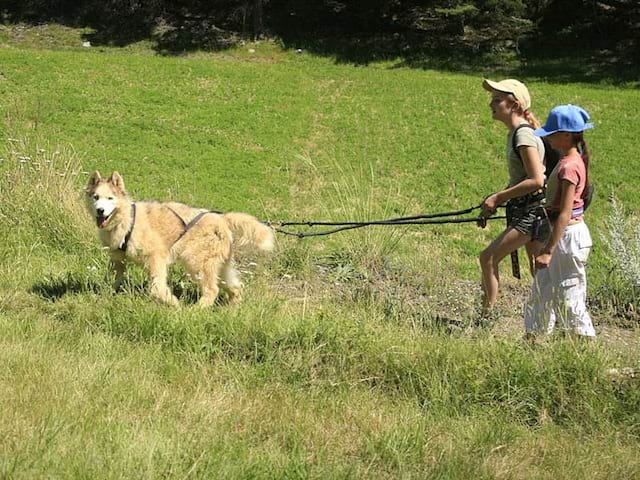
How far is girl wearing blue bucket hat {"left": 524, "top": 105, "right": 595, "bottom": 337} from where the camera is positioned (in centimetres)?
428

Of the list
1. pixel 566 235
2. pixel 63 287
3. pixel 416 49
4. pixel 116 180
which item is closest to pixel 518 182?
pixel 566 235

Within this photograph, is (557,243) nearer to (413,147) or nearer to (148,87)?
(413,147)

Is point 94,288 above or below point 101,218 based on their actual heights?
below

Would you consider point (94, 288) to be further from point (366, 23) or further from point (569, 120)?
point (366, 23)

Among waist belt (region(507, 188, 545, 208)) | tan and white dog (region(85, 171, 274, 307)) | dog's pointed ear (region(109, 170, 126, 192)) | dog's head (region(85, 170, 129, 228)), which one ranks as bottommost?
tan and white dog (region(85, 171, 274, 307))

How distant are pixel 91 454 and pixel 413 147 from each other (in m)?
15.8

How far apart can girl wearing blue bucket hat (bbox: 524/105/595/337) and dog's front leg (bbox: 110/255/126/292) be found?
Answer: 318 cm

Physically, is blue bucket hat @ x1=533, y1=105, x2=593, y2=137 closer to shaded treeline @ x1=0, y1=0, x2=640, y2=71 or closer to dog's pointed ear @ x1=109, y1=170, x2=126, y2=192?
dog's pointed ear @ x1=109, y1=170, x2=126, y2=192

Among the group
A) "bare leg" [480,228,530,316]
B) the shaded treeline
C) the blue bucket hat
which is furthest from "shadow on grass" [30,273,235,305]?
the shaded treeline

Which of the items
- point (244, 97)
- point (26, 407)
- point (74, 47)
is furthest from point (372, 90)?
point (26, 407)

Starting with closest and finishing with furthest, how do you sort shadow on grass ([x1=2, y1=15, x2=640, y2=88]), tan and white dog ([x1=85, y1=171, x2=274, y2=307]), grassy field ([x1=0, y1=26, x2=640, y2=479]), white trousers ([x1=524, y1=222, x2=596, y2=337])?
grassy field ([x1=0, y1=26, x2=640, y2=479]), white trousers ([x1=524, y1=222, x2=596, y2=337]), tan and white dog ([x1=85, y1=171, x2=274, y2=307]), shadow on grass ([x1=2, y1=15, x2=640, y2=88])

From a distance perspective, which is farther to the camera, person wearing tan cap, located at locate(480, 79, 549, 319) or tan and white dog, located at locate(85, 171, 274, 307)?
tan and white dog, located at locate(85, 171, 274, 307)

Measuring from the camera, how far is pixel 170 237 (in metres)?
5.62

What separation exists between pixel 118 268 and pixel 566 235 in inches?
138
